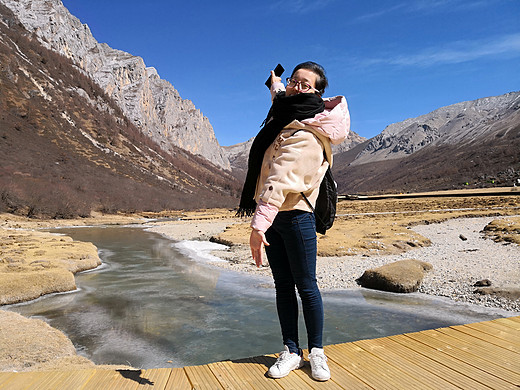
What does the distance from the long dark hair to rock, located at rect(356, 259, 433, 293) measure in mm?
8838

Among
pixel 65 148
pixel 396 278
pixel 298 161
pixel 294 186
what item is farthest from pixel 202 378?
pixel 65 148

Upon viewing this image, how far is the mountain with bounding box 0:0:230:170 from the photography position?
104 m

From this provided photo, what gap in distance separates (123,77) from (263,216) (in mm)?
148138

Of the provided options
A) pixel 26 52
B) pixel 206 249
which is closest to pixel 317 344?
pixel 206 249

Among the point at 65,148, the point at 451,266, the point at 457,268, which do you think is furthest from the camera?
the point at 65,148

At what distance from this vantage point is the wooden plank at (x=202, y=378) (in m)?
2.73

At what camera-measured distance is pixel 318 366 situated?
2.82 m

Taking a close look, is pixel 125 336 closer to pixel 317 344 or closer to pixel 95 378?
pixel 95 378

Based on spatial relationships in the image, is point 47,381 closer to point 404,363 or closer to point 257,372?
point 257,372

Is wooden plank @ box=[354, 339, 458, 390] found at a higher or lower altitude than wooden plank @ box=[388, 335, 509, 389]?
lower

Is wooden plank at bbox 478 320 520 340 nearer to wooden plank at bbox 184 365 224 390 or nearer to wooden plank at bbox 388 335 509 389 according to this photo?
wooden plank at bbox 388 335 509 389

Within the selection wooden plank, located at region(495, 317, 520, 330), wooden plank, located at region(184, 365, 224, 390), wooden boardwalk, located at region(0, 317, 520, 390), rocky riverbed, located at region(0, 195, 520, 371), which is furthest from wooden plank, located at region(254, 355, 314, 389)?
rocky riverbed, located at region(0, 195, 520, 371)

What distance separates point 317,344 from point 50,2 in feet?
435

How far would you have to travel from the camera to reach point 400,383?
277 centimetres
